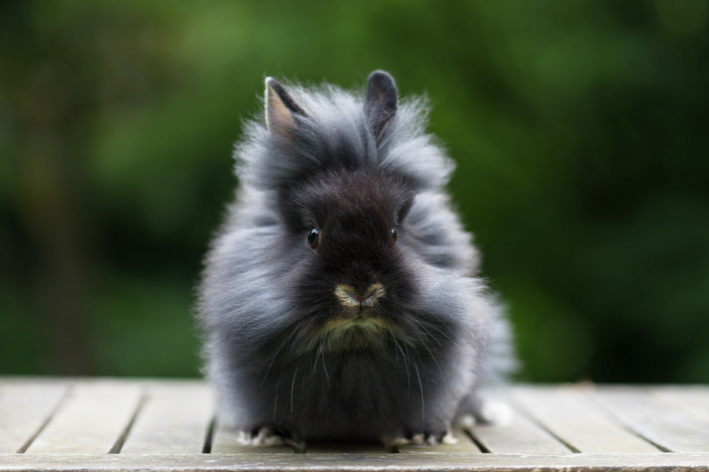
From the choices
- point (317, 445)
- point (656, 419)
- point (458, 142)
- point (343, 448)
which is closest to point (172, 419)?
point (317, 445)

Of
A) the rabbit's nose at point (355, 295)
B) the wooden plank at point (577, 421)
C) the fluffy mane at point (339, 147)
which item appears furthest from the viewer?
the wooden plank at point (577, 421)

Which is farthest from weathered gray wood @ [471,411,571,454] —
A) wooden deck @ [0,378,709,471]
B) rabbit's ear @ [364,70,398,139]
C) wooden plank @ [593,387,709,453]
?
rabbit's ear @ [364,70,398,139]

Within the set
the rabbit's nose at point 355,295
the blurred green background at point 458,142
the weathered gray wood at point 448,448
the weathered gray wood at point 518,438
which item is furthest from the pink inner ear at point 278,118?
the blurred green background at point 458,142

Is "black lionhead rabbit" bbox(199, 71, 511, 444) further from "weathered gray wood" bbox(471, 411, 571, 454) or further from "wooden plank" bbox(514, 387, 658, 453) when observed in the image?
"wooden plank" bbox(514, 387, 658, 453)

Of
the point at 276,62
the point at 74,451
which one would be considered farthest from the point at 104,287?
the point at 74,451

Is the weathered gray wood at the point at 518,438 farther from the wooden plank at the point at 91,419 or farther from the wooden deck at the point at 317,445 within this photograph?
the wooden plank at the point at 91,419

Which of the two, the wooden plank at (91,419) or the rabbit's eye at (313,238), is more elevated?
the rabbit's eye at (313,238)
